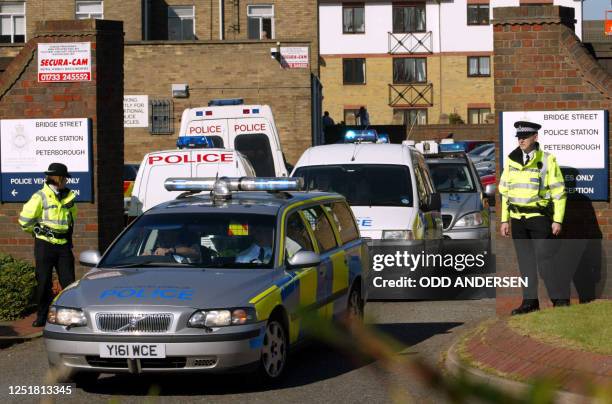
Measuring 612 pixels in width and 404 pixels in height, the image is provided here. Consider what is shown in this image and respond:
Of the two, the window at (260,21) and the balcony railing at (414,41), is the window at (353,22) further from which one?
the window at (260,21)

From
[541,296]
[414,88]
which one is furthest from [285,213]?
[414,88]

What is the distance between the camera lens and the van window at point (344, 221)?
10125 millimetres

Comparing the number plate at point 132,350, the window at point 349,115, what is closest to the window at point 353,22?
the window at point 349,115

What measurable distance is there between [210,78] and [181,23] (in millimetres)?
6769

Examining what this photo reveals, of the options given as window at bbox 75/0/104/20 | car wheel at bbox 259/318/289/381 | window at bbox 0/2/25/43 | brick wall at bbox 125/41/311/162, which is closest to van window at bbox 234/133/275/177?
car wheel at bbox 259/318/289/381

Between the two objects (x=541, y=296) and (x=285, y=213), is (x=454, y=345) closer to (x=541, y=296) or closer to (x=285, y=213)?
(x=285, y=213)

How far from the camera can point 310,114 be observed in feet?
100

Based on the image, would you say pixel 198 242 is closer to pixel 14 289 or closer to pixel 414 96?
pixel 14 289

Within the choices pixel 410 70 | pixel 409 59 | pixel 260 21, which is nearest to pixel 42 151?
pixel 260 21

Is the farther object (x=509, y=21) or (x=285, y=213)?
(x=509, y=21)

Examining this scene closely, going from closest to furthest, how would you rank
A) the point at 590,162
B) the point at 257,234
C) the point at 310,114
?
the point at 257,234 → the point at 590,162 → the point at 310,114

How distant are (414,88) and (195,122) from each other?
34.4 m

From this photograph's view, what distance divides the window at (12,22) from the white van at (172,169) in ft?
76.3

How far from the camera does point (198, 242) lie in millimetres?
8820
